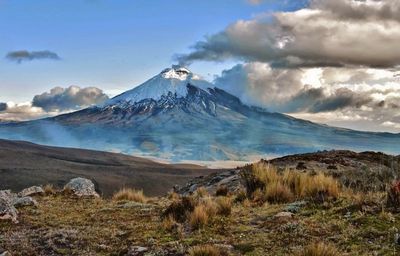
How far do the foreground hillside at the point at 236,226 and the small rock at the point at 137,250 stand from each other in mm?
19

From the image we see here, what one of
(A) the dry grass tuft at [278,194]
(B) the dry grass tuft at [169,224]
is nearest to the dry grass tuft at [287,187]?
A: (A) the dry grass tuft at [278,194]

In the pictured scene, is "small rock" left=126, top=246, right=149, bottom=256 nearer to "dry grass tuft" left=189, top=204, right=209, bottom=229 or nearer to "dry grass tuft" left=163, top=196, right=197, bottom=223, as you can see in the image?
"dry grass tuft" left=189, top=204, right=209, bottom=229

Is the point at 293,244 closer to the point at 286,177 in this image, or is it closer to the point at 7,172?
the point at 286,177

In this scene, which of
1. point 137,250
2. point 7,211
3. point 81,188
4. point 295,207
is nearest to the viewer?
point 137,250

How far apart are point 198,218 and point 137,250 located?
1797mm

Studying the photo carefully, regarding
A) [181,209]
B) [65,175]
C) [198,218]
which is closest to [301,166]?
[181,209]

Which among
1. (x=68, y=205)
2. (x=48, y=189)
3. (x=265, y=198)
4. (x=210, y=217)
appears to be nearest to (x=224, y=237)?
(x=210, y=217)

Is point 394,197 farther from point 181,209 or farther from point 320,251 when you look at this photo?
point 181,209

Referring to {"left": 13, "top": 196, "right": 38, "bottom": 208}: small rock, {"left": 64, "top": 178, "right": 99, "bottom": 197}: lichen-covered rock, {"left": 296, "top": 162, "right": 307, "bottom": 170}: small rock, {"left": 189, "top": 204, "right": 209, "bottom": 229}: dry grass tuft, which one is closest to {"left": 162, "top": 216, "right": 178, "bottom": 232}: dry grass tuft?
{"left": 189, "top": 204, "right": 209, "bottom": 229}: dry grass tuft

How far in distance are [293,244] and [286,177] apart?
20.2 ft

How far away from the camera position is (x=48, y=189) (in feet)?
65.3

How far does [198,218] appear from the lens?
11.1 metres

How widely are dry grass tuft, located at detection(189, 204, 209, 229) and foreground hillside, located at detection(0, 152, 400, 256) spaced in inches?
0.8

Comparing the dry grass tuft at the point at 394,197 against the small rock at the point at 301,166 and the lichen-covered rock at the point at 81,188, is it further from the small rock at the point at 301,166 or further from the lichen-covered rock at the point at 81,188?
the small rock at the point at 301,166
